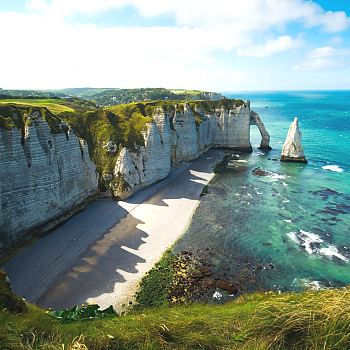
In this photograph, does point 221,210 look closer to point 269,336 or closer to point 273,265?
point 273,265

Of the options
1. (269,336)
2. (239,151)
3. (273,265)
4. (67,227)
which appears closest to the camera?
(269,336)

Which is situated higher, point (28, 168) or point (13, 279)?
point (28, 168)

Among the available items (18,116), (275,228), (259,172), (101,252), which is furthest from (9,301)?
(259,172)

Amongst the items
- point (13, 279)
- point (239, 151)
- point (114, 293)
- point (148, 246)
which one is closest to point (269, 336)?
point (114, 293)

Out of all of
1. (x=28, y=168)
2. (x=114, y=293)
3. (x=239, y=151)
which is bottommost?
(x=114, y=293)

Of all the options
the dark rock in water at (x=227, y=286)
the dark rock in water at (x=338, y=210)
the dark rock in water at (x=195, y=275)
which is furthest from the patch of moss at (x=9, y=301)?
the dark rock in water at (x=338, y=210)

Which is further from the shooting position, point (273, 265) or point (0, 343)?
point (273, 265)

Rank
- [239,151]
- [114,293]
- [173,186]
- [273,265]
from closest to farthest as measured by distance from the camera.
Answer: [114,293] < [273,265] < [173,186] < [239,151]
